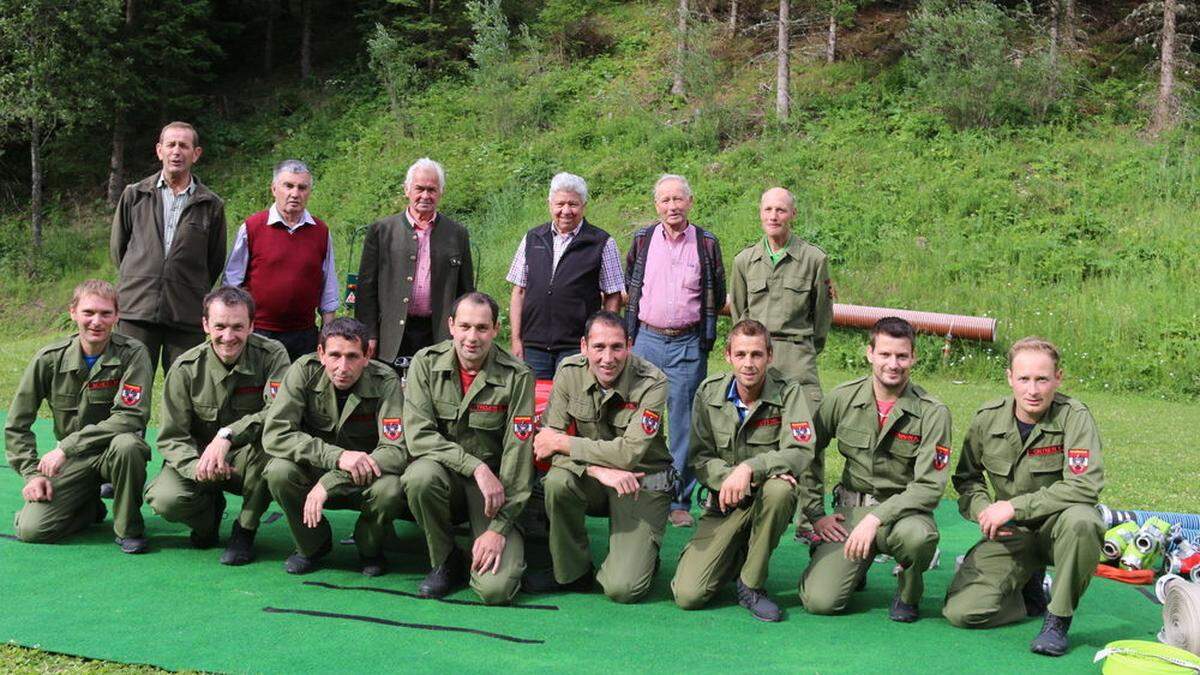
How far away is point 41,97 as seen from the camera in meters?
18.6

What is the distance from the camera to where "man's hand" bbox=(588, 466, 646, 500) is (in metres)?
4.84

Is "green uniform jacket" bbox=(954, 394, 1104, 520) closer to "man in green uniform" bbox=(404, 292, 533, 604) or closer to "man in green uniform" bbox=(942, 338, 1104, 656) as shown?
"man in green uniform" bbox=(942, 338, 1104, 656)

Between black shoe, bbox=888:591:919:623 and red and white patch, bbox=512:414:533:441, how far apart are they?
5.69ft

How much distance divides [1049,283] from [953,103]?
4.58 m

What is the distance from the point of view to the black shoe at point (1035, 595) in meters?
4.75

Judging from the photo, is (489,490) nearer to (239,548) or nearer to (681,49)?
(239,548)

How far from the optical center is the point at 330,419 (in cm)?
526

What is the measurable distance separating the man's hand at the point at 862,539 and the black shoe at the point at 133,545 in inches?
129

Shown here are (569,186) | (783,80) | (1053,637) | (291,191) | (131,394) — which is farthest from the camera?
(783,80)

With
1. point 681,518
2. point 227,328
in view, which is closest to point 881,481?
point 681,518

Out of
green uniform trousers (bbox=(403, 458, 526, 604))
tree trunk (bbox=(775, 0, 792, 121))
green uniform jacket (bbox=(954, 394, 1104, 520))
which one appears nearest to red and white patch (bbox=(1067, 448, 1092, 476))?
green uniform jacket (bbox=(954, 394, 1104, 520))

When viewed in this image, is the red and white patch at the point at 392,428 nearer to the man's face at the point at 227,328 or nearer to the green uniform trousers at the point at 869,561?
the man's face at the point at 227,328

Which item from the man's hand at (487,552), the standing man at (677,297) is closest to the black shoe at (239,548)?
the man's hand at (487,552)

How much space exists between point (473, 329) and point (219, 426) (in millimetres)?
1464
